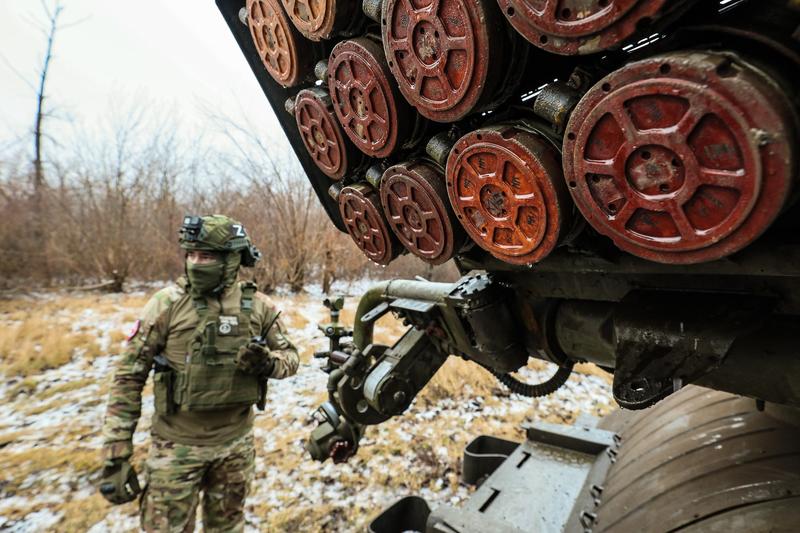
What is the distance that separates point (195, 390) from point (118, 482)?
2.24ft

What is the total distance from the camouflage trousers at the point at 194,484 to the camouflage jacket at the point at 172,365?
76mm

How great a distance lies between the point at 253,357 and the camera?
2.79 meters

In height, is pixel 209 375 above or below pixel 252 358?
below

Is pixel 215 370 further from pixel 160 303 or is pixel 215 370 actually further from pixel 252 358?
pixel 160 303

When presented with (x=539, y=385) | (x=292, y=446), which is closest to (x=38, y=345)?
(x=292, y=446)

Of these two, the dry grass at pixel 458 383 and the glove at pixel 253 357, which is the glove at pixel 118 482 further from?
the dry grass at pixel 458 383

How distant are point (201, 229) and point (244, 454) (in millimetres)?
1650

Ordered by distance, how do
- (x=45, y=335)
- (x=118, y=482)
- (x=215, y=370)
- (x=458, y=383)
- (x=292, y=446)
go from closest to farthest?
(x=118, y=482) → (x=215, y=370) → (x=292, y=446) → (x=458, y=383) → (x=45, y=335)

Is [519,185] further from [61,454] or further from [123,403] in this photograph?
[61,454]

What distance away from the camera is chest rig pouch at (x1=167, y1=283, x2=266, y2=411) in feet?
9.07

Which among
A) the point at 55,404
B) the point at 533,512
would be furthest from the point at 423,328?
the point at 55,404

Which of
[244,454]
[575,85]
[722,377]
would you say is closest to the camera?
[575,85]

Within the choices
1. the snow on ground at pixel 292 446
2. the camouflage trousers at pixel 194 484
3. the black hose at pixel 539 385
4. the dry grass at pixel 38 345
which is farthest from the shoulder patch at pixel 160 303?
the dry grass at pixel 38 345

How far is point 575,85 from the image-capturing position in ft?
2.69
